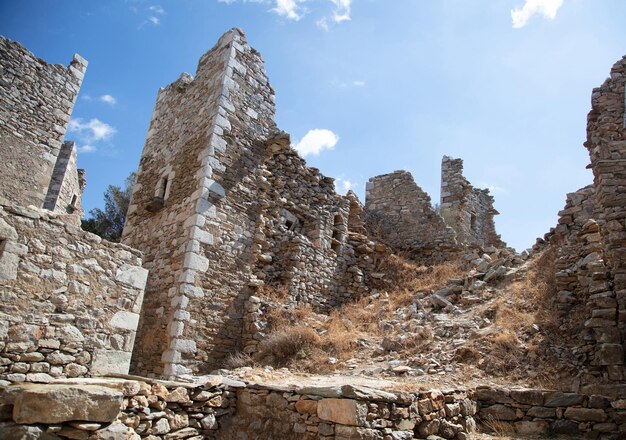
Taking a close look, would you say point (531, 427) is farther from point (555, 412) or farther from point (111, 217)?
point (111, 217)

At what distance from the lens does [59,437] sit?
3.57 m

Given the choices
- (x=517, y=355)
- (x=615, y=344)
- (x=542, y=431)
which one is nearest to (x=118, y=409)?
(x=542, y=431)

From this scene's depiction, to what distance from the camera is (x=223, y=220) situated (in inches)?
360

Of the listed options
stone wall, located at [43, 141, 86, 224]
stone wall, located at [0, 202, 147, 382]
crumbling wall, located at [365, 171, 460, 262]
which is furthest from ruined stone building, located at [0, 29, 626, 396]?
stone wall, located at [43, 141, 86, 224]

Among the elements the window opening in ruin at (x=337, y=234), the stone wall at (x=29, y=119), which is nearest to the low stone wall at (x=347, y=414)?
the window opening in ruin at (x=337, y=234)

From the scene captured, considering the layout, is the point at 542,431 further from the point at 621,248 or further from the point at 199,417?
the point at 199,417

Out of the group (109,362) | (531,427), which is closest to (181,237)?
(109,362)

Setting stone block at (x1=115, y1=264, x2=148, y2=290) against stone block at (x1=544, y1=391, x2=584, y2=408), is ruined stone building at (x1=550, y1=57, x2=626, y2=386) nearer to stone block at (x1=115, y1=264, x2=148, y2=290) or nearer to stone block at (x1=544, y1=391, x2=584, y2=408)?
stone block at (x1=544, y1=391, x2=584, y2=408)

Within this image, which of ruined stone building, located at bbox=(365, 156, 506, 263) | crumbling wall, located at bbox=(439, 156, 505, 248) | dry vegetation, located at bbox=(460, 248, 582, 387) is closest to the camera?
dry vegetation, located at bbox=(460, 248, 582, 387)

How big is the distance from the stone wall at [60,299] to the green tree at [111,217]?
1260cm

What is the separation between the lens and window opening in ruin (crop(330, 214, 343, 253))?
12.1 m

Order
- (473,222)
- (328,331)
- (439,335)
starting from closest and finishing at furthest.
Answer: (439,335)
(328,331)
(473,222)

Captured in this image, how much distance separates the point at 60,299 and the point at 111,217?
14987mm

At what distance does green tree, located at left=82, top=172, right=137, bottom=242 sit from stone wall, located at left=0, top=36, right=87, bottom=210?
652 centimetres
